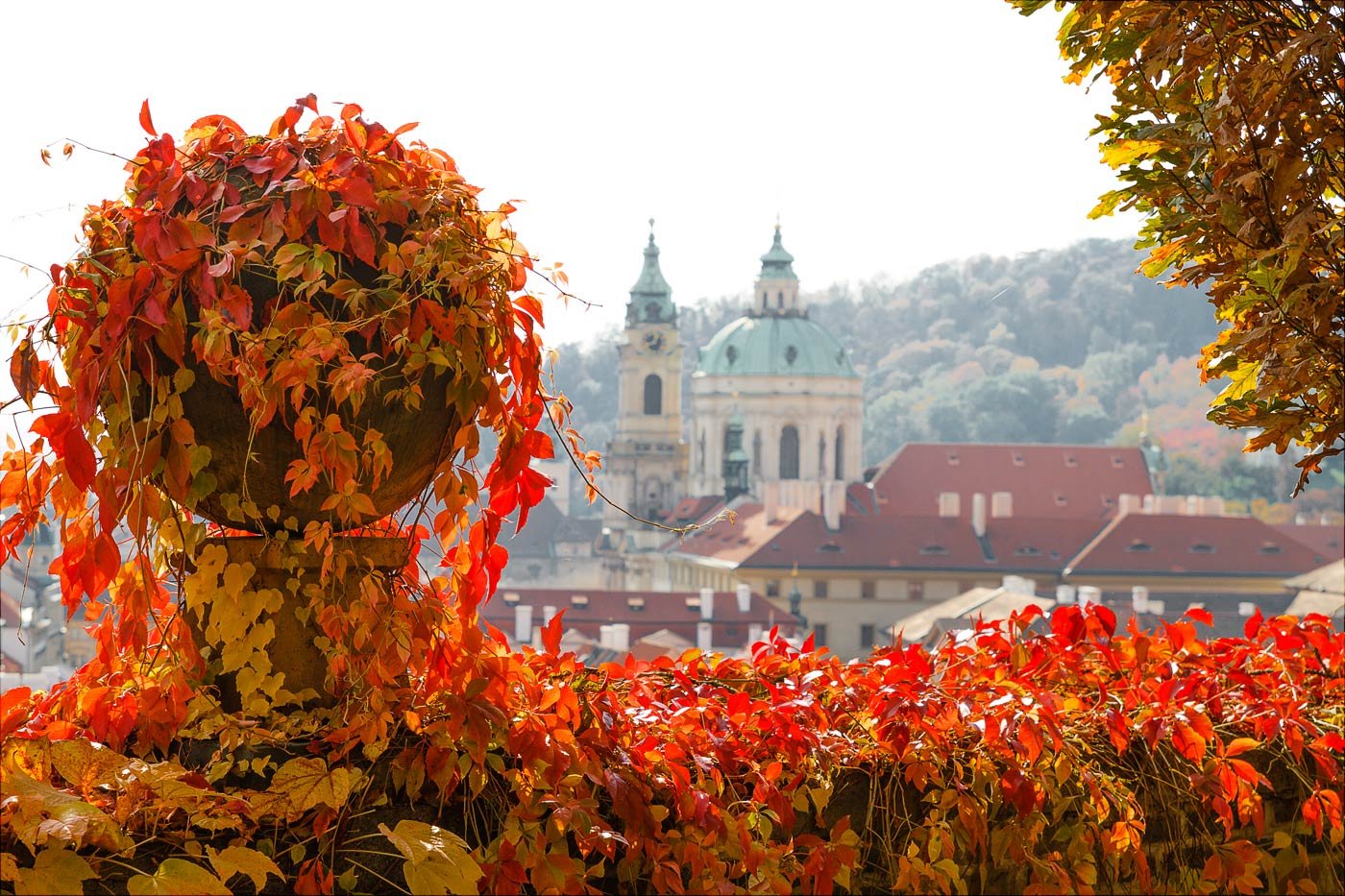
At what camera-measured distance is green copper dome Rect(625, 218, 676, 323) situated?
2926 inches

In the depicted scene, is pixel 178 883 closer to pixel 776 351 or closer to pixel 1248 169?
pixel 1248 169

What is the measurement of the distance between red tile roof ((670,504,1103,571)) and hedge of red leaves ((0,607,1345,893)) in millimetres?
50870

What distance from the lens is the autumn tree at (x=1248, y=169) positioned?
7.60 feet

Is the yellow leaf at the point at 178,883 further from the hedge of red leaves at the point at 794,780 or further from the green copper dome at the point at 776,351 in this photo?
the green copper dome at the point at 776,351

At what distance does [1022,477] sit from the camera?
232 feet

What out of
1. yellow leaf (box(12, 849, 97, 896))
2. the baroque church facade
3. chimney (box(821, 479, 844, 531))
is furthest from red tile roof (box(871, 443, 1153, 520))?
yellow leaf (box(12, 849, 97, 896))

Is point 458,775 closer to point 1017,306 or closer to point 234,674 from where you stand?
point 234,674

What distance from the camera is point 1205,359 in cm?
262

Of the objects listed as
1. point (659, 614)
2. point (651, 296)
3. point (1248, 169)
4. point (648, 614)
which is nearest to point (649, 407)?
point (651, 296)

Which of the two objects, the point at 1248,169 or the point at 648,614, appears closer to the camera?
the point at 1248,169

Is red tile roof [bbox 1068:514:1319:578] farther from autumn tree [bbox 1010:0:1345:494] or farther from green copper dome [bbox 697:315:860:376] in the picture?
autumn tree [bbox 1010:0:1345:494]

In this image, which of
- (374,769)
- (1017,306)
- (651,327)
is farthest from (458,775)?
(1017,306)

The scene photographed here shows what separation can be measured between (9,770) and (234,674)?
0.38 metres

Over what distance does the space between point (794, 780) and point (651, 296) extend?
73762 millimetres
